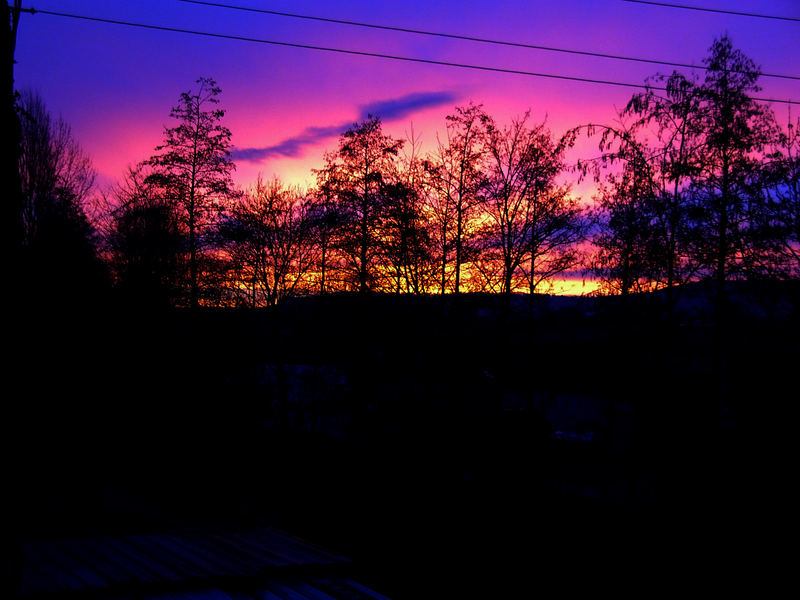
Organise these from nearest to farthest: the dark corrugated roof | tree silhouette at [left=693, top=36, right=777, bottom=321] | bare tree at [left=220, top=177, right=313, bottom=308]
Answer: the dark corrugated roof, tree silhouette at [left=693, top=36, right=777, bottom=321], bare tree at [left=220, top=177, right=313, bottom=308]

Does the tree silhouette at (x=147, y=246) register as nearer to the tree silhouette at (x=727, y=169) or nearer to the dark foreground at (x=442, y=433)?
the dark foreground at (x=442, y=433)

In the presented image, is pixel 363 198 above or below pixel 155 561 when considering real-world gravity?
above

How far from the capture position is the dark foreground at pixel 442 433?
10180 mm

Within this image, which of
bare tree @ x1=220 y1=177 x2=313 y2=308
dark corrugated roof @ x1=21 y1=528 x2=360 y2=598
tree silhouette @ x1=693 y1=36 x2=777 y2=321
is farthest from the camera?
bare tree @ x1=220 y1=177 x2=313 y2=308

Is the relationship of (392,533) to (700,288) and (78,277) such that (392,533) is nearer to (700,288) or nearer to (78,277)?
(700,288)

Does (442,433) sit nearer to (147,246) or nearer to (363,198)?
(363,198)

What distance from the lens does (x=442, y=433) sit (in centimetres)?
1288

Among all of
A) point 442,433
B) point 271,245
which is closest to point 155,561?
point 442,433

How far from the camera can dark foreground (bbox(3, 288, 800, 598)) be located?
1018 centimetres

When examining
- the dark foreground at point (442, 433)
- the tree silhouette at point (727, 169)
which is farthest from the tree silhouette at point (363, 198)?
the tree silhouette at point (727, 169)

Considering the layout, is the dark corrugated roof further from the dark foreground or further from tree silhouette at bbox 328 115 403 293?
tree silhouette at bbox 328 115 403 293

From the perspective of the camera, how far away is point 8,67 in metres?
2.91

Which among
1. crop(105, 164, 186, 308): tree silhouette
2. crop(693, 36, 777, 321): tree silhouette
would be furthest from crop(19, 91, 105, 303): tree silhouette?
crop(693, 36, 777, 321): tree silhouette

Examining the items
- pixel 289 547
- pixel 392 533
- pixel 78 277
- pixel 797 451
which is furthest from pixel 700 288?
pixel 78 277
